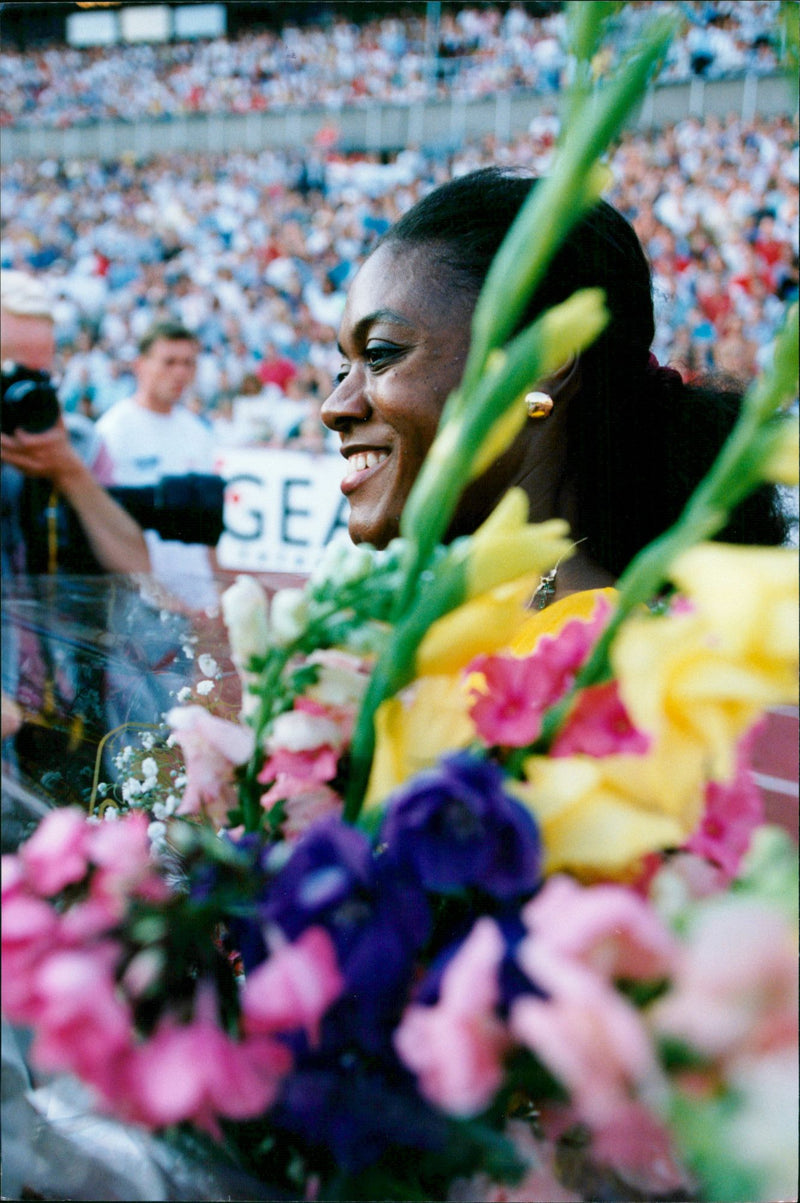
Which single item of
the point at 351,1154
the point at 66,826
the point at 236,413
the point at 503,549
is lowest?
the point at 236,413

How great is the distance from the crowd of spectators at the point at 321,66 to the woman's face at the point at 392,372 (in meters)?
9.60

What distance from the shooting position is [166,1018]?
50 centimetres

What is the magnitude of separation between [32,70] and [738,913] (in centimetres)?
1968

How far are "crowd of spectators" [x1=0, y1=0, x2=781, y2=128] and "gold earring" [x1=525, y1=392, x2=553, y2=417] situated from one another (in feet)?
31.6

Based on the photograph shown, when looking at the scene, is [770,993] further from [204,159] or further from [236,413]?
[204,159]

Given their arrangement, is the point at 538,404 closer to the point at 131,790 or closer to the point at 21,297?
the point at 131,790

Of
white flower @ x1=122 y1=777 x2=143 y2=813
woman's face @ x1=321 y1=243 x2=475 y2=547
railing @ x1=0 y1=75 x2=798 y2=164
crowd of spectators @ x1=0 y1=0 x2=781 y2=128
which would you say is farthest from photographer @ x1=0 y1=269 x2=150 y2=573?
railing @ x1=0 y1=75 x2=798 y2=164

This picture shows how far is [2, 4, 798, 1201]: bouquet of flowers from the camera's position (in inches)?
17.1

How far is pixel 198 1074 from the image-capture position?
46cm

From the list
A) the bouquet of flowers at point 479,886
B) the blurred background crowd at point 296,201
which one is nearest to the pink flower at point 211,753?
the bouquet of flowers at point 479,886

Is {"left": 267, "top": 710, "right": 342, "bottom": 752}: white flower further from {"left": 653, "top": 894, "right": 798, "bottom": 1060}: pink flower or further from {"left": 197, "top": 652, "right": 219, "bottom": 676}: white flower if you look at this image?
{"left": 197, "top": 652, "right": 219, "bottom": 676}: white flower

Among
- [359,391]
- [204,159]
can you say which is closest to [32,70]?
[204,159]

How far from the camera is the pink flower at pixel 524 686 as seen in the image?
578mm

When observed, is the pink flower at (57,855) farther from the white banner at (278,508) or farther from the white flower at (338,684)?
the white banner at (278,508)
